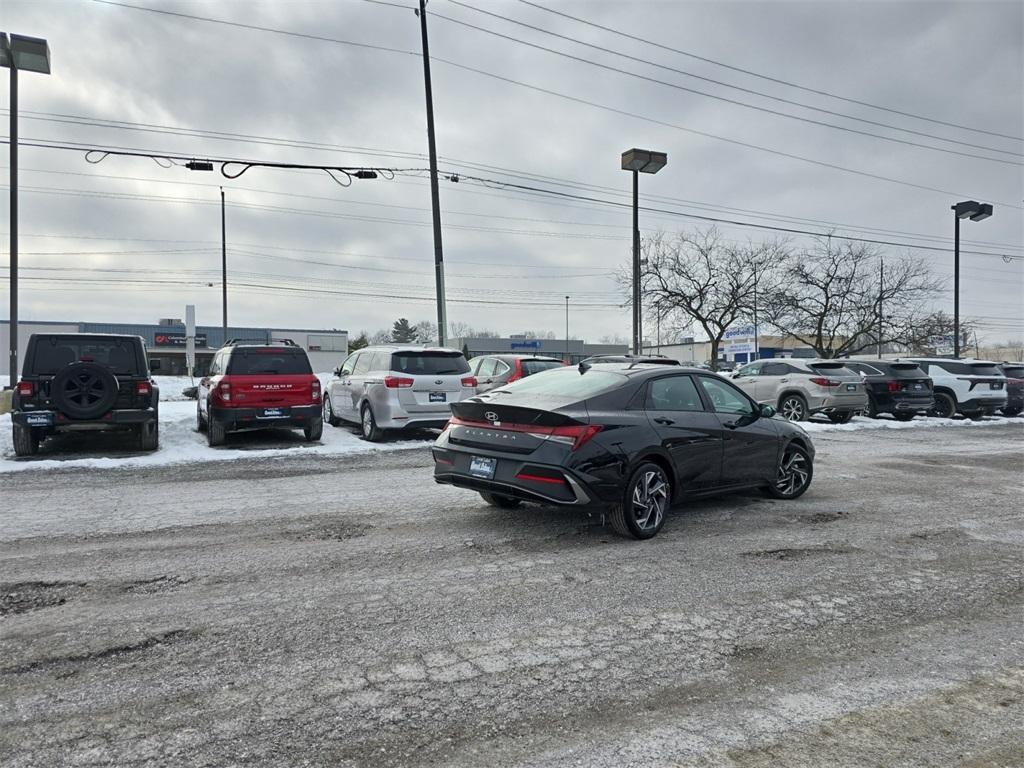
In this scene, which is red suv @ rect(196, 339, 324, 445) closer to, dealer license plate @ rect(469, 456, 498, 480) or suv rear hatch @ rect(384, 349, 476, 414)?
suv rear hatch @ rect(384, 349, 476, 414)

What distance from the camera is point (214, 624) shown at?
3801 mm

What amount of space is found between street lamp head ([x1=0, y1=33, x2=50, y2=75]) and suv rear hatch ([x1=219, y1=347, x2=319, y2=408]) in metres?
9.88

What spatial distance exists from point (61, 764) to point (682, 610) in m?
3.09

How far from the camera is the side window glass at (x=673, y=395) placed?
6164 mm

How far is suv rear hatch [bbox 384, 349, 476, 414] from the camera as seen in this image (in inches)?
477

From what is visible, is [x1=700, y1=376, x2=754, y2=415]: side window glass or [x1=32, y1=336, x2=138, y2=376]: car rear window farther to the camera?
[x1=32, y1=336, x2=138, y2=376]: car rear window

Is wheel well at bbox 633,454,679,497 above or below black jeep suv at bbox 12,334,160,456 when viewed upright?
below

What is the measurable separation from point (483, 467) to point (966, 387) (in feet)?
63.0

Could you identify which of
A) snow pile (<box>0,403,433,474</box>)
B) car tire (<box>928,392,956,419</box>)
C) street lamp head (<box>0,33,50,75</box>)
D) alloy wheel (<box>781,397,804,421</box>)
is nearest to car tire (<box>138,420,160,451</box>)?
snow pile (<box>0,403,433,474</box>)

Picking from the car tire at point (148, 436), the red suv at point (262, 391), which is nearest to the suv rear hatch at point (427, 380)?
the red suv at point (262, 391)

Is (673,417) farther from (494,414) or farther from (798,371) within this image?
(798,371)

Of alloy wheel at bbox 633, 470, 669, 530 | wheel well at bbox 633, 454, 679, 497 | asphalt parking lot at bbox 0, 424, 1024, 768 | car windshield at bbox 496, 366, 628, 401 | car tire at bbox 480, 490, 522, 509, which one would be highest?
car windshield at bbox 496, 366, 628, 401

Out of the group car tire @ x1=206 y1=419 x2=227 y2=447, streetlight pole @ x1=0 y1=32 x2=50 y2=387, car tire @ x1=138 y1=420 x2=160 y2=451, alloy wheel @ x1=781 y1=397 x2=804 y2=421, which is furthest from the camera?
alloy wheel @ x1=781 y1=397 x2=804 y2=421

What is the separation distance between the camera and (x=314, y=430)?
1240 cm
